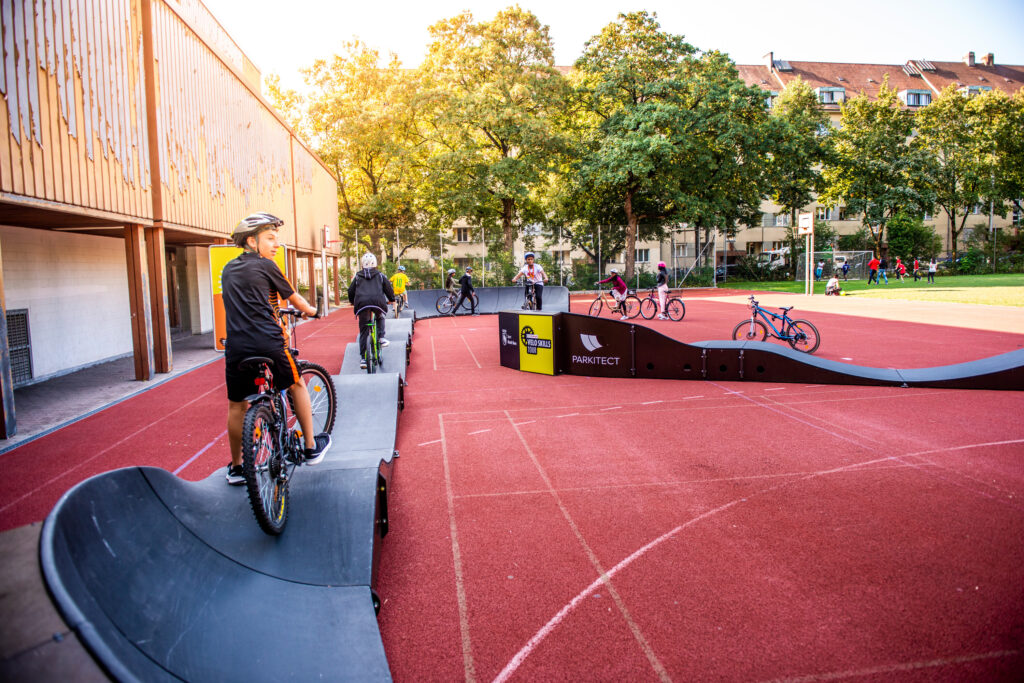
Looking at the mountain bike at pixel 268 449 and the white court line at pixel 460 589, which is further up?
the mountain bike at pixel 268 449

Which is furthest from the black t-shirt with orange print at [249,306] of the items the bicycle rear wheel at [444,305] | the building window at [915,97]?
the building window at [915,97]

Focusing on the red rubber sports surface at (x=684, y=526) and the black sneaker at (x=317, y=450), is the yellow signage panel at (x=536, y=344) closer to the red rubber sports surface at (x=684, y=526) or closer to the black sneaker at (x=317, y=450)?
the red rubber sports surface at (x=684, y=526)

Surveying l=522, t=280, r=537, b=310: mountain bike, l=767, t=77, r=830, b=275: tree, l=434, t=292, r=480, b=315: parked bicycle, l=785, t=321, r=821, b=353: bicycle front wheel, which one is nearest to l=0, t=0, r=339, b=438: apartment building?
l=522, t=280, r=537, b=310: mountain bike

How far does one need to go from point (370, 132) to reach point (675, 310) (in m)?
27.0

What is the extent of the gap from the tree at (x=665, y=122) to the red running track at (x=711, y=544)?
2915 cm

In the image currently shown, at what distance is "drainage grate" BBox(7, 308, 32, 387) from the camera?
9.93m

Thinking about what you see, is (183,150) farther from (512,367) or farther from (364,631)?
(364,631)

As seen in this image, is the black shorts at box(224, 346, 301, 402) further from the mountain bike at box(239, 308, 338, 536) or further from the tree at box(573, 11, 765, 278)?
the tree at box(573, 11, 765, 278)

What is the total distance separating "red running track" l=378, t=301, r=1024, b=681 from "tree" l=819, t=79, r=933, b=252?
143ft

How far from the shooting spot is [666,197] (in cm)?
3747

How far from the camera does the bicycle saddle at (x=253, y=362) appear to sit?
403 cm

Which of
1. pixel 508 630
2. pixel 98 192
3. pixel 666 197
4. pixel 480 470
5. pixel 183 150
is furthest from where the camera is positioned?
pixel 666 197

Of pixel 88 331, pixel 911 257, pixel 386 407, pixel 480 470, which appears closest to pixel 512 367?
pixel 386 407

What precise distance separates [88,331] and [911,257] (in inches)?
2135
